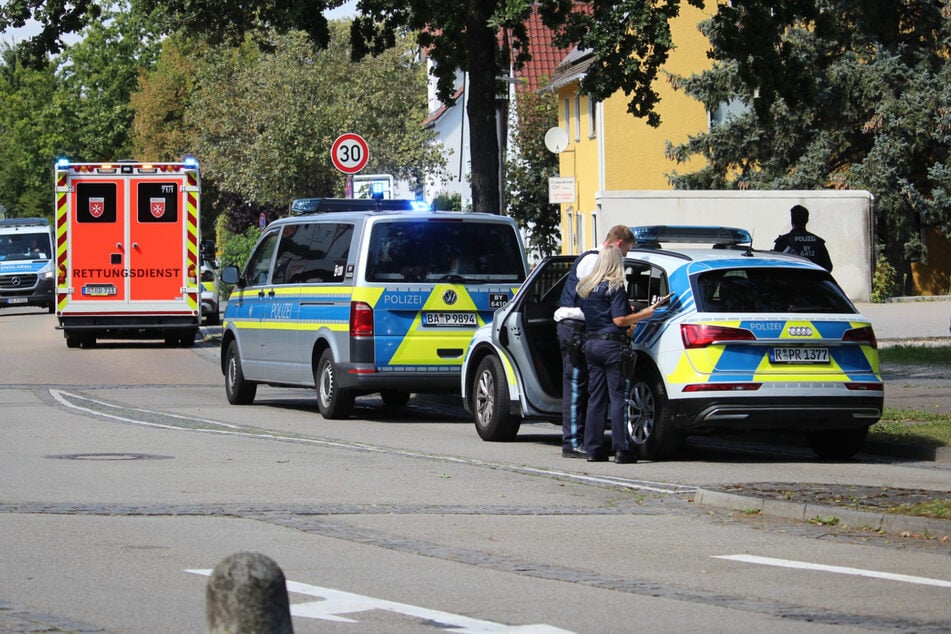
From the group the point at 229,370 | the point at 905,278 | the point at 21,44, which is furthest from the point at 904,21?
the point at 229,370

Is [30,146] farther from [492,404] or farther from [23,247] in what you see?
[492,404]

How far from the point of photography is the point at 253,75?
56.3 metres

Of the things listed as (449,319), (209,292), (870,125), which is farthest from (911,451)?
(870,125)

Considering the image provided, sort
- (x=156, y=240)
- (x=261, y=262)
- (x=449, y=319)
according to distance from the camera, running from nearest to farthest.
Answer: (x=449, y=319), (x=261, y=262), (x=156, y=240)

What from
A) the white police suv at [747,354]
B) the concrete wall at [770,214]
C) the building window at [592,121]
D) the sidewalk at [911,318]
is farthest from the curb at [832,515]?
the building window at [592,121]

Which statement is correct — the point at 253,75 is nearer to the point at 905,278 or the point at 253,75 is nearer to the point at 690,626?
the point at 905,278

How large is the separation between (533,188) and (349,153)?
2672 centimetres

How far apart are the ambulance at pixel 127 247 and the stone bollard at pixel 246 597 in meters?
25.6

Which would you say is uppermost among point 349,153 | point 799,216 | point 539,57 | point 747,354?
point 539,57

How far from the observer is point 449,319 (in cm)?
1677

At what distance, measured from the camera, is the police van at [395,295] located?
A: 16531mm

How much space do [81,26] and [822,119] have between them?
23.1 meters

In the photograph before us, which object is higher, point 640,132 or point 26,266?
point 640,132

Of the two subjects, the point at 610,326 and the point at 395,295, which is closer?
the point at 610,326
